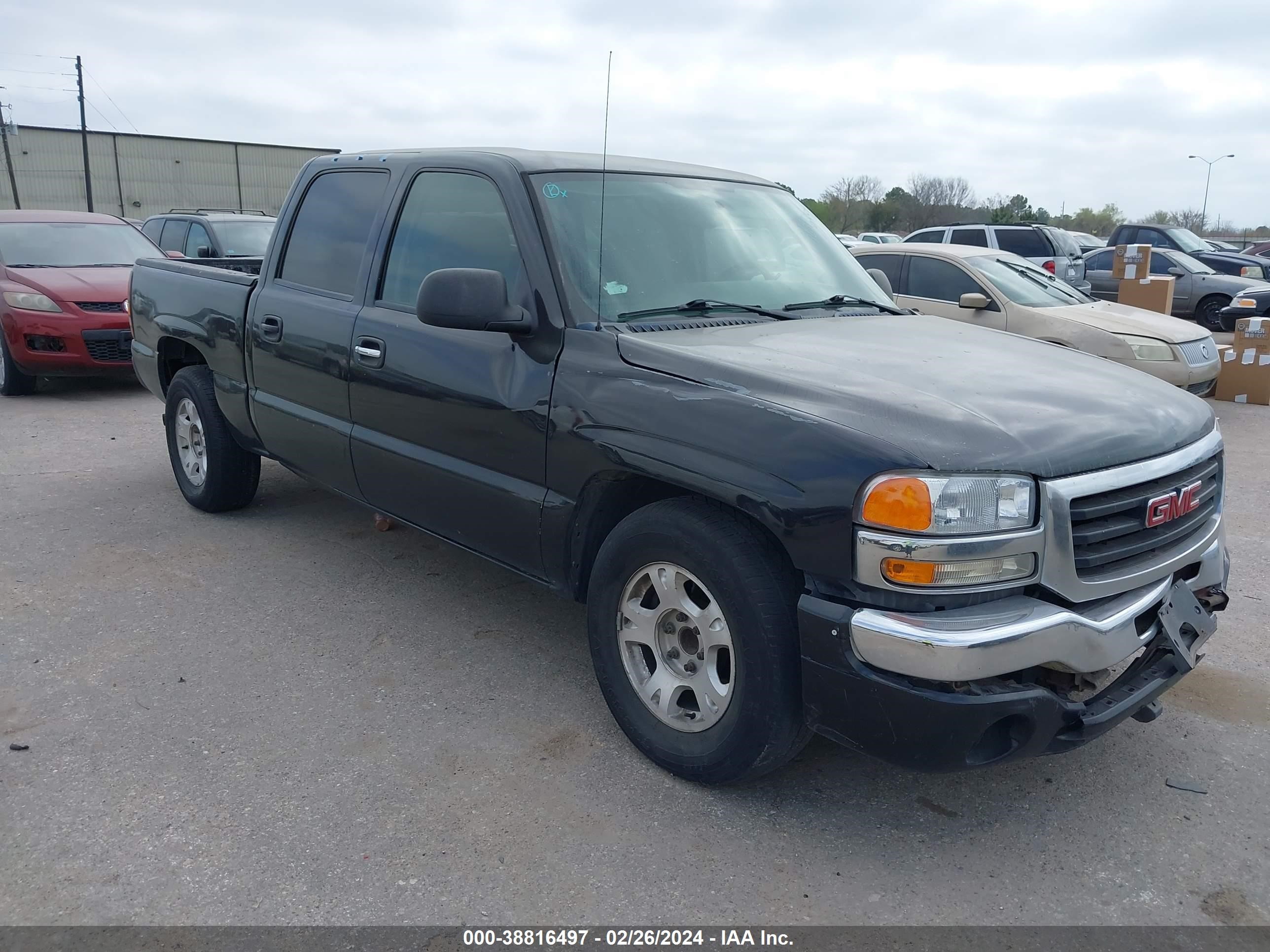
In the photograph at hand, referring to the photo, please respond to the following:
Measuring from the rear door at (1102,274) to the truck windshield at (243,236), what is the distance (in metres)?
12.5

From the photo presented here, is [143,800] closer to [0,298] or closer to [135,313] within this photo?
[135,313]

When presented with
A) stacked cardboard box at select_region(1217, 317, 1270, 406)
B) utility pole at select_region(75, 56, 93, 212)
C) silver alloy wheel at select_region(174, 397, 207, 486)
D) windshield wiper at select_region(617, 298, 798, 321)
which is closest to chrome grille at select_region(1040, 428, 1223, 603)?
windshield wiper at select_region(617, 298, 798, 321)

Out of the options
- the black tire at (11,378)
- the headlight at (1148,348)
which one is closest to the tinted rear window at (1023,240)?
the headlight at (1148,348)

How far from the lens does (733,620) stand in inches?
110

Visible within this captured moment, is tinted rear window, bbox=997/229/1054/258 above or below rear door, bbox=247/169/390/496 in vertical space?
above

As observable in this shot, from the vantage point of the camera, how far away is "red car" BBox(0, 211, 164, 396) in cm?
916

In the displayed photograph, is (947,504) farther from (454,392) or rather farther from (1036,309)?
(1036,309)

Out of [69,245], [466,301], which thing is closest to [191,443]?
[466,301]

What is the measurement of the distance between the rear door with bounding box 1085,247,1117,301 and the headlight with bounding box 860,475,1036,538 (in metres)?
15.4

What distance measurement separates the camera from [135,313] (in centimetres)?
616

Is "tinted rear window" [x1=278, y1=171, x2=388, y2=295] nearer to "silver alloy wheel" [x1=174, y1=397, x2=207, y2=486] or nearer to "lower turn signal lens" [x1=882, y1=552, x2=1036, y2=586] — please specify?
"silver alloy wheel" [x1=174, y1=397, x2=207, y2=486]

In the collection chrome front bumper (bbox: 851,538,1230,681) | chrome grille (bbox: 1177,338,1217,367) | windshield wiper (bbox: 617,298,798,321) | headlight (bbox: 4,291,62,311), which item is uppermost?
windshield wiper (bbox: 617,298,798,321)

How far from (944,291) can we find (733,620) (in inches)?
297

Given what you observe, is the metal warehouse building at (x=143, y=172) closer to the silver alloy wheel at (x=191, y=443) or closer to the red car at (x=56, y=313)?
the red car at (x=56, y=313)
